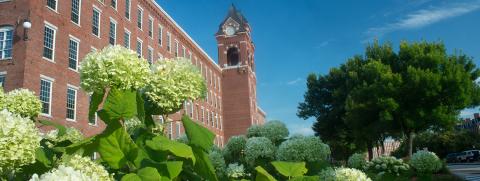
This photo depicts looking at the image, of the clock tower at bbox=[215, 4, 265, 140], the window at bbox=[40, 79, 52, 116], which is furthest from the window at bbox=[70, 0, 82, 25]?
the clock tower at bbox=[215, 4, 265, 140]

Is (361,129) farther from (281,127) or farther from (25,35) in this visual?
(281,127)

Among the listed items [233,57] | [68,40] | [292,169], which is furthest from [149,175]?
[233,57]

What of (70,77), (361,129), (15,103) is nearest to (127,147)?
(15,103)

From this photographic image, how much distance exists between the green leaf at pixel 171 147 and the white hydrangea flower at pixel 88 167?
0.88 ft

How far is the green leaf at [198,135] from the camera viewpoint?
214cm

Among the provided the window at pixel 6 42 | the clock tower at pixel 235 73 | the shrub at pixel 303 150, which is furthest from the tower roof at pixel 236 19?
the shrub at pixel 303 150

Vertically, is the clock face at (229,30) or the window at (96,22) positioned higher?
the clock face at (229,30)

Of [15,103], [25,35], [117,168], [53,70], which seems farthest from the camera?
[53,70]

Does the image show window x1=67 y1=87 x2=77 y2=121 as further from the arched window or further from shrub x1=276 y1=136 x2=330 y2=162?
the arched window

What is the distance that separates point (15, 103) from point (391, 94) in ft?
82.0

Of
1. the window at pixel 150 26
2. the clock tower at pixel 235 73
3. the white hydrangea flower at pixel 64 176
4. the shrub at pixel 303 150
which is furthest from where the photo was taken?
the clock tower at pixel 235 73

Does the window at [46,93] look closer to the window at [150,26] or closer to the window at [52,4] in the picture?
the window at [52,4]

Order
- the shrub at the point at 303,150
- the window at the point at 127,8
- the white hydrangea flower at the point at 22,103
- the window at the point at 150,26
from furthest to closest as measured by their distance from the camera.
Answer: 1. the window at the point at 150,26
2. the window at the point at 127,8
3. the shrub at the point at 303,150
4. the white hydrangea flower at the point at 22,103

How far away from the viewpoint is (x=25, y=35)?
21672 mm
